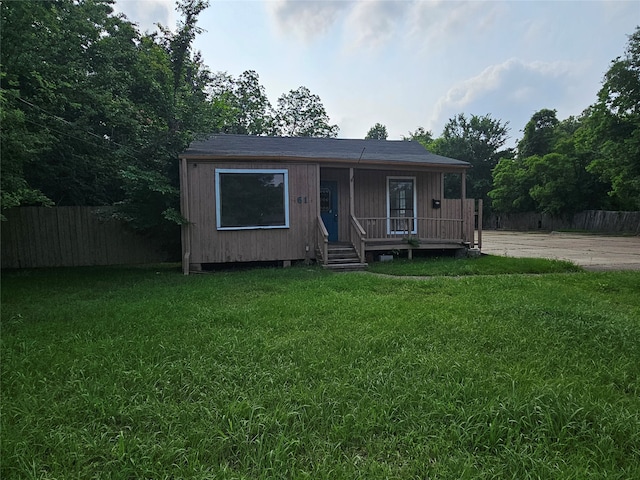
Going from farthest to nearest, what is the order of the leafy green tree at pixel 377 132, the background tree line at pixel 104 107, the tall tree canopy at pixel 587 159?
the leafy green tree at pixel 377 132 → the tall tree canopy at pixel 587 159 → the background tree line at pixel 104 107

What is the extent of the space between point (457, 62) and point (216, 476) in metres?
12.8

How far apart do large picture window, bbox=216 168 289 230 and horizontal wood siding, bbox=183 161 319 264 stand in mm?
116

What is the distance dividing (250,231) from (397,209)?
437 cm

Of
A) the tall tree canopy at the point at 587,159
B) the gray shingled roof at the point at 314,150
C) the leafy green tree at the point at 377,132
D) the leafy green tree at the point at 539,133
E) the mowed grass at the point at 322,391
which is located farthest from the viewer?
the leafy green tree at the point at 377,132

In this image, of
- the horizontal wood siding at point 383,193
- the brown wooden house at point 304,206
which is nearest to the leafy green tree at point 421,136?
the horizontal wood siding at point 383,193

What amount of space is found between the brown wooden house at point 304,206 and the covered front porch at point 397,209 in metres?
0.03

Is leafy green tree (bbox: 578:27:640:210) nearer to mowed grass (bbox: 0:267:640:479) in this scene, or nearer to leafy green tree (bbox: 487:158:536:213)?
leafy green tree (bbox: 487:158:536:213)

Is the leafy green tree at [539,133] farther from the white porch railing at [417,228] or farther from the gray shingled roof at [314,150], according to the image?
the white porch railing at [417,228]

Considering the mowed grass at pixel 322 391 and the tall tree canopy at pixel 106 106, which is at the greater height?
the tall tree canopy at pixel 106 106

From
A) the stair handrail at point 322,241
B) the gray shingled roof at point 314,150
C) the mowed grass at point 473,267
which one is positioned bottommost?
the mowed grass at point 473,267

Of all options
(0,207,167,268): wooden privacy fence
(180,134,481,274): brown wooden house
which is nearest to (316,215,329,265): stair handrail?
(180,134,481,274): brown wooden house

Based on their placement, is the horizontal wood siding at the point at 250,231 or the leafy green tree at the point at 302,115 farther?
the leafy green tree at the point at 302,115

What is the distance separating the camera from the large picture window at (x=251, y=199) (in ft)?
27.3

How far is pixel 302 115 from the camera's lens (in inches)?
1115
